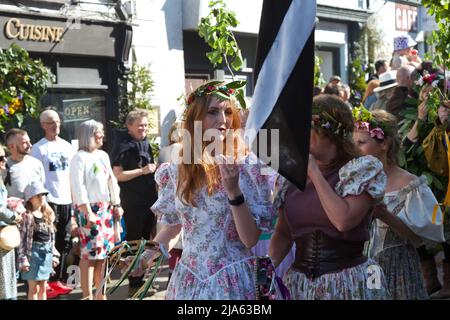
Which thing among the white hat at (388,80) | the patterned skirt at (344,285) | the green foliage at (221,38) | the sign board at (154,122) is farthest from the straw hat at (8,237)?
the sign board at (154,122)

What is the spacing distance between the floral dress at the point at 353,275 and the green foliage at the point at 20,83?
6.03m

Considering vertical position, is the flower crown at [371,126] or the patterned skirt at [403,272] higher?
the flower crown at [371,126]

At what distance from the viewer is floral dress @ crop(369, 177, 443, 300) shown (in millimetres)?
4918

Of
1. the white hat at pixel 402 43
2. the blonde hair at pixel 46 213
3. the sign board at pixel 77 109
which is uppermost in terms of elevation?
the white hat at pixel 402 43

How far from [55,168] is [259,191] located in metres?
5.69

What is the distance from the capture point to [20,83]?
957 cm

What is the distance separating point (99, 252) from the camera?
8.34 m

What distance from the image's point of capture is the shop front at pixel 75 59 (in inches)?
486

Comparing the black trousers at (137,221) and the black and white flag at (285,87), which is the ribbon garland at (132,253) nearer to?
the black and white flag at (285,87)

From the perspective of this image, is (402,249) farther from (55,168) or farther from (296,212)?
(55,168)

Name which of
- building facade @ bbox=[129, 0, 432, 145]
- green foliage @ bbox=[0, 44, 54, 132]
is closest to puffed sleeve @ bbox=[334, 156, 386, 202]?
green foliage @ bbox=[0, 44, 54, 132]

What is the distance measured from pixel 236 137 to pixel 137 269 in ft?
2.52
